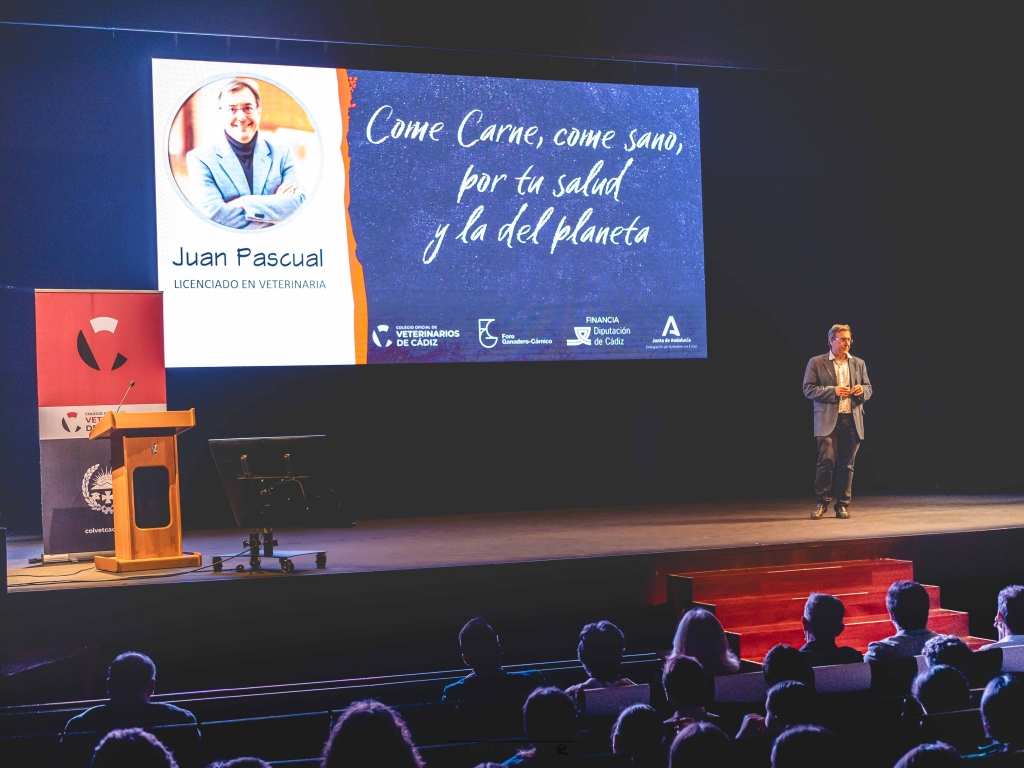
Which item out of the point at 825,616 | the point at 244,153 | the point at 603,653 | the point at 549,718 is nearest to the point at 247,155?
the point at 244,153

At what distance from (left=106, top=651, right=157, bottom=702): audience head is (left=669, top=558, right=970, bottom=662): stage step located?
2.73 m

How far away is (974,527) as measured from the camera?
5438 millimetres

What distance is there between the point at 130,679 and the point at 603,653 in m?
1.33

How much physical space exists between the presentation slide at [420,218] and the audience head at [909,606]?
391 cm

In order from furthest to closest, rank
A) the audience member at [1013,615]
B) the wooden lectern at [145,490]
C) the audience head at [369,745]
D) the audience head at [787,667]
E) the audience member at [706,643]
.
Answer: the wooden lectern at [145,490] → the audience member at [1013,615] → the audience member at [706,643] → the audience head at [787,667] → the audience head at [369,745]

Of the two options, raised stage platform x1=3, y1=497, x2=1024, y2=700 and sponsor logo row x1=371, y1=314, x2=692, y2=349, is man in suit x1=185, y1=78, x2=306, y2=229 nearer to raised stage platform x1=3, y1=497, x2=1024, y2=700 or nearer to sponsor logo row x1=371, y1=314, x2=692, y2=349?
sponsor logo row x1=371, y1=314, x2=692, y2=349

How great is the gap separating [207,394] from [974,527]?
4916 millimetres

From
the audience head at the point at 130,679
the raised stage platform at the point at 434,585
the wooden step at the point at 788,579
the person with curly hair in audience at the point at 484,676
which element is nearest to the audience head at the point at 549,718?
the person with curly hair in audience at the point at 484,676

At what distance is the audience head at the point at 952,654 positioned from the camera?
2.82m

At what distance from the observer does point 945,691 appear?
98.4 inches

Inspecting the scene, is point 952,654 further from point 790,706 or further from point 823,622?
point 790,706

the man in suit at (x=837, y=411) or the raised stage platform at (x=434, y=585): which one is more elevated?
the man in suit at (x=837, y=411)

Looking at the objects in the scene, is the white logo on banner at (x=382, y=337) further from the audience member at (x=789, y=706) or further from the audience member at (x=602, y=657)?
the audience member at (x=789, y=706)

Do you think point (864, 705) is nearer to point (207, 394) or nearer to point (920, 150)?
point (207, 394)
